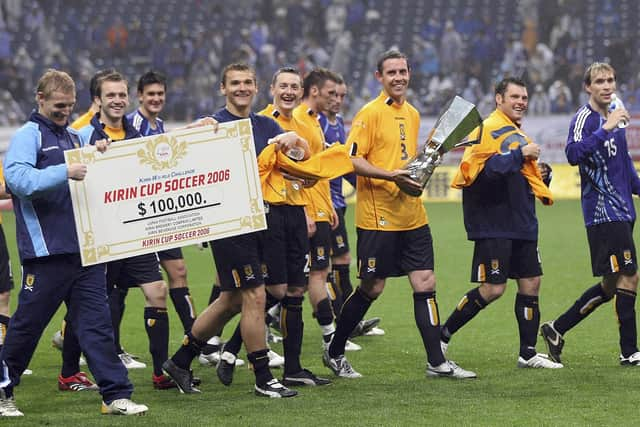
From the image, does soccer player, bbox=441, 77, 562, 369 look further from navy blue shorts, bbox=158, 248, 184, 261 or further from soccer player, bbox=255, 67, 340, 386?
navy blue shorts, bbox=158, 248, 184, 261

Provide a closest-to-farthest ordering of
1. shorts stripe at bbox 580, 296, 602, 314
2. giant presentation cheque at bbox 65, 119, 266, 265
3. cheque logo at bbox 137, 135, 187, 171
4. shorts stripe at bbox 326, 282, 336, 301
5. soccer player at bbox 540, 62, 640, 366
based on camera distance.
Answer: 1. giant presentation cheque at bbox 65, 119, 266, 265
2. cheque logo at bbox 137, 135, 187, 171
3. soccer player at bbox 540, 62, 640, 366
4. shorts stripe at bbox 580, 296, 602, 314
5. shorts stripe at bbox 326, 282, 336, 301

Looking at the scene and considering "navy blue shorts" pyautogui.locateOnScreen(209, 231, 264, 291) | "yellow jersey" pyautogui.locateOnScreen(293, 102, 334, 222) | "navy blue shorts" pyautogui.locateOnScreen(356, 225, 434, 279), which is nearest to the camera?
"navy blue shorts" pyautogui.locateOnScreen(209, 231, 264, 291)

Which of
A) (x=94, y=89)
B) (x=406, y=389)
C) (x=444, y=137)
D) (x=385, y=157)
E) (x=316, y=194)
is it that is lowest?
(x=406, y=389)

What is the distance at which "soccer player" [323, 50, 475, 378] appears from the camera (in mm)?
7883

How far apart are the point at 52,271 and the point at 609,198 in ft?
13.0

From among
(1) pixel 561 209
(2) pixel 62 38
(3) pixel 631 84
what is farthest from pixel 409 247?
(2) pixel 62 38

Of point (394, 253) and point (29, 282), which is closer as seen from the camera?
point (29, 282)

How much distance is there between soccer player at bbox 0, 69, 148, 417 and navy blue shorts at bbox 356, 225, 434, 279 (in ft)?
6.61

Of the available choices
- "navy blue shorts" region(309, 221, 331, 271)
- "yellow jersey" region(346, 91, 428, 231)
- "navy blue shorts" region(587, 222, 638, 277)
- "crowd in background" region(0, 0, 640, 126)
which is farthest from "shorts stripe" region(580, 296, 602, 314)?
"crowd in background" region(0, 0, 640, 126)

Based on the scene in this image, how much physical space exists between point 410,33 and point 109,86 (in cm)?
2391

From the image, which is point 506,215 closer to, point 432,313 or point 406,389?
point 432,313

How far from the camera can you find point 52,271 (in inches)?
258

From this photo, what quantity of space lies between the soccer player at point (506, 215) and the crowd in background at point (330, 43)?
1898cm

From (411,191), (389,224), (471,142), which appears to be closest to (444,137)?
(471,142)
